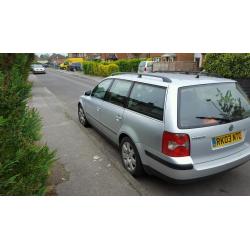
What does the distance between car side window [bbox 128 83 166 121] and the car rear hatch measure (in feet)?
0.97

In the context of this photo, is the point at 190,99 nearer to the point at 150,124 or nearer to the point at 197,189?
the point at 150,124

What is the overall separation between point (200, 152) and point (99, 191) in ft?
4.98

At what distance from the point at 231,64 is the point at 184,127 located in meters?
7.27

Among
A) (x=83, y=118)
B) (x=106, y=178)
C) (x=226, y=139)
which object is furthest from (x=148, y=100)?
(x=83, y=118)

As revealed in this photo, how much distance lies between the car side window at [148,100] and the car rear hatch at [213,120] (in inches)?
11.6

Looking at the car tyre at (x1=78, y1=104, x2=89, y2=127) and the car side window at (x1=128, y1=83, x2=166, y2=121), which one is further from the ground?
the car side window at (x1=128, y1=83, x2=166, y2=121)

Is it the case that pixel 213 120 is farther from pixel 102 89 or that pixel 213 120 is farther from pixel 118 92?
pixel 102 89

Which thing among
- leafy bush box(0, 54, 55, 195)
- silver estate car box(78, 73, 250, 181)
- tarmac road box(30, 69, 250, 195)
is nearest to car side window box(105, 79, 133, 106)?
silver estate car box(78, 73, 250, 181)

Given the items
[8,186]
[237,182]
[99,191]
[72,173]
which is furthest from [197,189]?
[8,186]

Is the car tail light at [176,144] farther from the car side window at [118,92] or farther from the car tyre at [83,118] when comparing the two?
the car tyre at [83,118]

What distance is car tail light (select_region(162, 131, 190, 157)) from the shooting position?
2.94 meters

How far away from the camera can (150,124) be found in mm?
3309

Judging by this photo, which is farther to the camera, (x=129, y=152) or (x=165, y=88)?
(x=129, y=152)

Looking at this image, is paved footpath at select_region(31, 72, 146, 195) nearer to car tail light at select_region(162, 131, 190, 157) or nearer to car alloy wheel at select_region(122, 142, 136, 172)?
car alloy wheel at select_region(122, 142, 136, 172)
